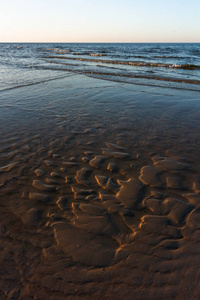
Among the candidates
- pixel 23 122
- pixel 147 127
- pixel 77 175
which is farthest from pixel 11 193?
pixel 147 127

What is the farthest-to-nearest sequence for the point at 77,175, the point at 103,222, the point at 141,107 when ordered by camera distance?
the point at 141,107 → the point at 77,175 → the point at 103,222

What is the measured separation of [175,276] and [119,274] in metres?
0.55

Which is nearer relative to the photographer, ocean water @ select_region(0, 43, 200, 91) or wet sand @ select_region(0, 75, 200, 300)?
wet sand @ select_region(0, 75, 200, 300)

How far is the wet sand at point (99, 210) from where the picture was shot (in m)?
1.88

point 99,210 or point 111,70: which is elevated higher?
point 111,70

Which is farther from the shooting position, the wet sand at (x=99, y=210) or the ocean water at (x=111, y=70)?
the ocean water at (x=111, y=70)

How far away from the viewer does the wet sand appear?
1877 mm

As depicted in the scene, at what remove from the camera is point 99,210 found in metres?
2.68

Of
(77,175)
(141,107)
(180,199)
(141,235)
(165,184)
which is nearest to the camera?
(141,235)

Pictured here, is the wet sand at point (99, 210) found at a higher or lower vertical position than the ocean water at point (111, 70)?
lower

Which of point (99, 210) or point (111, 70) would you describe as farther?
point (111, 70)

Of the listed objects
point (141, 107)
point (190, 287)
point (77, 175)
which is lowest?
point (190, 287)

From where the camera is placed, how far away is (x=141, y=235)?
7.65 ft

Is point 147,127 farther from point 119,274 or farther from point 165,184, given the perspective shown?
point 119,274
